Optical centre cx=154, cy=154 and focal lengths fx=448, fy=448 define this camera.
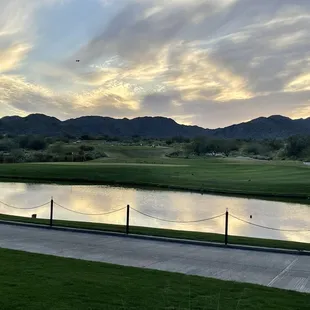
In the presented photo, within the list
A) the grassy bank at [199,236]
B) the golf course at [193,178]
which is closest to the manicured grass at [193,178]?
the golf course at [193,178]

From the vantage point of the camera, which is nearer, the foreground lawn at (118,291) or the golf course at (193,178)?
the foreground lawn at (118,291)

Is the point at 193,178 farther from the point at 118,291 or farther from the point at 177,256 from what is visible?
the point at 118,291

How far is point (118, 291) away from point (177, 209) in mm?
19624

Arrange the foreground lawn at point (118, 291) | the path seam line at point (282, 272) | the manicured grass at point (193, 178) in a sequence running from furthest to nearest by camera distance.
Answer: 1. the manicured grass at point (193, 178)
2. the path seam line at point (282, 272)
3. the foreground lawn at point (118, 291)

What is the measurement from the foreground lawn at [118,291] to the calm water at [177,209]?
1027cm

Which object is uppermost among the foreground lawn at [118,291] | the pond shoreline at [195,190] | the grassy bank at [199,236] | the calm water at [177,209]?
the foreground lawn at [118,291]

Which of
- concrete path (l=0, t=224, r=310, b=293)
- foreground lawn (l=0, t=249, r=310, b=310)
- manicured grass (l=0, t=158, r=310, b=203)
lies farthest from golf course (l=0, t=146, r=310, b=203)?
foreground lawn (l=0, t=249, r=310, b=310)

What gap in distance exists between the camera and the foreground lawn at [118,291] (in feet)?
22.0

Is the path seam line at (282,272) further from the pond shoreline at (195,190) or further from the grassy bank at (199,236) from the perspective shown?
A: the pond shoreline at (195,190)

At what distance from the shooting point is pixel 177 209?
26.9 m

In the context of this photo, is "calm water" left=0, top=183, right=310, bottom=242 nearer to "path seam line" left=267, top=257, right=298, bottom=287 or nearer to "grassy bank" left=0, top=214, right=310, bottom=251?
"grassy bank" left=0, top=214, right=310, bottom=251

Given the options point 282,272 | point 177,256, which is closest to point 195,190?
point 177,256

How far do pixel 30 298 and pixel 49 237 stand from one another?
7.98 meters

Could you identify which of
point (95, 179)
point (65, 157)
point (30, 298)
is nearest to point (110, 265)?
point (30, 298)
